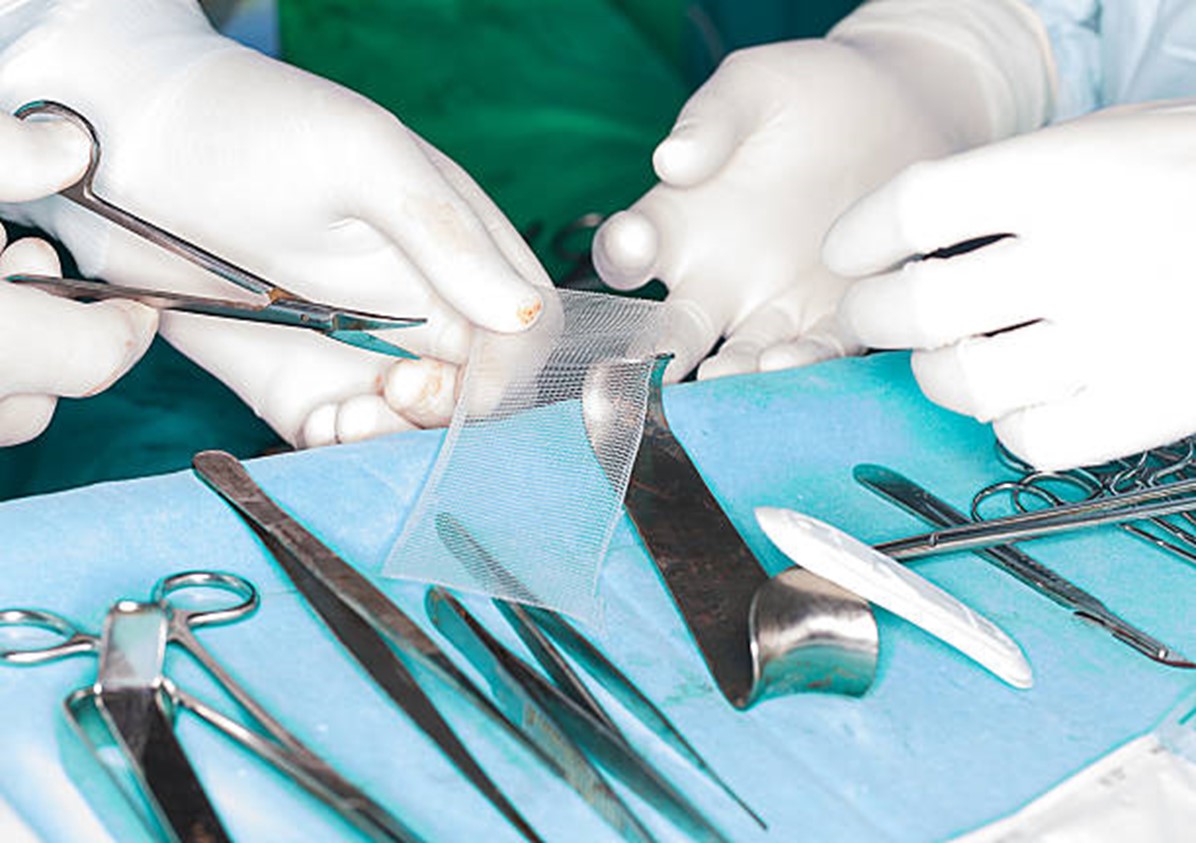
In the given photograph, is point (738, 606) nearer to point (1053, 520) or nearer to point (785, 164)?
point (1053, 520)

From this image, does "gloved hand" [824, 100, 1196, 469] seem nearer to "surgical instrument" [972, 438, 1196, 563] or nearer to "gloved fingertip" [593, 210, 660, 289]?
"surgical instrument" [972, 438, 1196, 563]

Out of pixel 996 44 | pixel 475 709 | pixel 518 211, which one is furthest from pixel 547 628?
pixel 996 44

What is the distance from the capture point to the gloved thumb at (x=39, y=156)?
972 mm

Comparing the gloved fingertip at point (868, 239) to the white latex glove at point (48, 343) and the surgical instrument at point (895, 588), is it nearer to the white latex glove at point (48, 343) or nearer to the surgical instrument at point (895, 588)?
the surgical instrument at point (895, 588)

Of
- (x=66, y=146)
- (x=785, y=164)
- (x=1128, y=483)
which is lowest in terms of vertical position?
(x=1128, y=483)

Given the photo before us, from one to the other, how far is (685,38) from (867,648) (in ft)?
4.86

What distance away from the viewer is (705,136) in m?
1.23

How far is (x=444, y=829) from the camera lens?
2.27 ft

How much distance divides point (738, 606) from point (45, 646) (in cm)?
42

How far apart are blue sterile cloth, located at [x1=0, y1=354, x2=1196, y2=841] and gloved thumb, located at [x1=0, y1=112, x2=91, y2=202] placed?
259 millimetres

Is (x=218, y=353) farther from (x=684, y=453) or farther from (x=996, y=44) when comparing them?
(x=996, y=44)

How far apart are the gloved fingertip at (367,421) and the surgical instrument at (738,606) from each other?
0.19 meters

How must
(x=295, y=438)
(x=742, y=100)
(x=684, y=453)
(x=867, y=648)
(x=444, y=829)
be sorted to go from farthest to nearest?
(x=742, y=100)
(x=295, y=438)
(x=684, y=453)
(x=867, y=648)
(x=444, y=829)

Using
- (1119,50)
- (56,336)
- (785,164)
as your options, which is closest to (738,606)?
(56,336)
